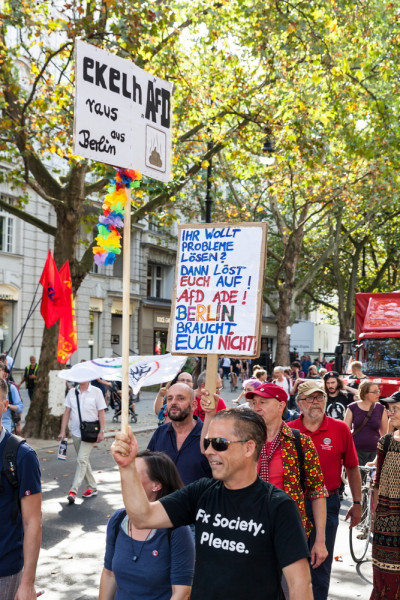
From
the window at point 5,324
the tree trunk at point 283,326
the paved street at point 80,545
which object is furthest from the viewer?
the tree trunk at point 283,326

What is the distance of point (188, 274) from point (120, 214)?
1.84 metres

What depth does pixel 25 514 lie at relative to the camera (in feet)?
12.1

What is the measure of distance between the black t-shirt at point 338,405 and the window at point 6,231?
67.0 ft

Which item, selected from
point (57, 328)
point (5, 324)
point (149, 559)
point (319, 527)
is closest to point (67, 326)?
point (57, 328)

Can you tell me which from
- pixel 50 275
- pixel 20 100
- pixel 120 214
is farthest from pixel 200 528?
pixel 20 100

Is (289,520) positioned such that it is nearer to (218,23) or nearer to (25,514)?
(25,514)

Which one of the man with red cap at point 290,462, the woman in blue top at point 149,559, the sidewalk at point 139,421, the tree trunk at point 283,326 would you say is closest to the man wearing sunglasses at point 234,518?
the woman in blue top at point 149,559

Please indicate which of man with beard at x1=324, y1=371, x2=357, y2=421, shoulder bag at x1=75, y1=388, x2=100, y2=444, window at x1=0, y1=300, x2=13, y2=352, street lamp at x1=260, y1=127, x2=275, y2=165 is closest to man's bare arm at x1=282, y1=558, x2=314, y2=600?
man with beard at x1=324, y1=371, x2=357, y2=421

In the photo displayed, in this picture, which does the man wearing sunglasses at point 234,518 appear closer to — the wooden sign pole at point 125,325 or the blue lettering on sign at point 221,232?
the wooden sign pole at point 125,325

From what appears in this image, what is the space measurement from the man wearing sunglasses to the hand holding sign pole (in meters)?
0.92

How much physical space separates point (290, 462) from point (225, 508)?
165 cm

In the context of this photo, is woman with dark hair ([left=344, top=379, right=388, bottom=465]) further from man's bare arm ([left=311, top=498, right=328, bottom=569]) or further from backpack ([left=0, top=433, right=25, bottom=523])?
backpack ([left=0, top=433, right=25, bottom=523])

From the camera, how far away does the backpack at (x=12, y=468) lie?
3666mm

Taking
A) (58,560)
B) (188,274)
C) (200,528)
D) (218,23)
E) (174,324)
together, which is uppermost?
(218,23)
